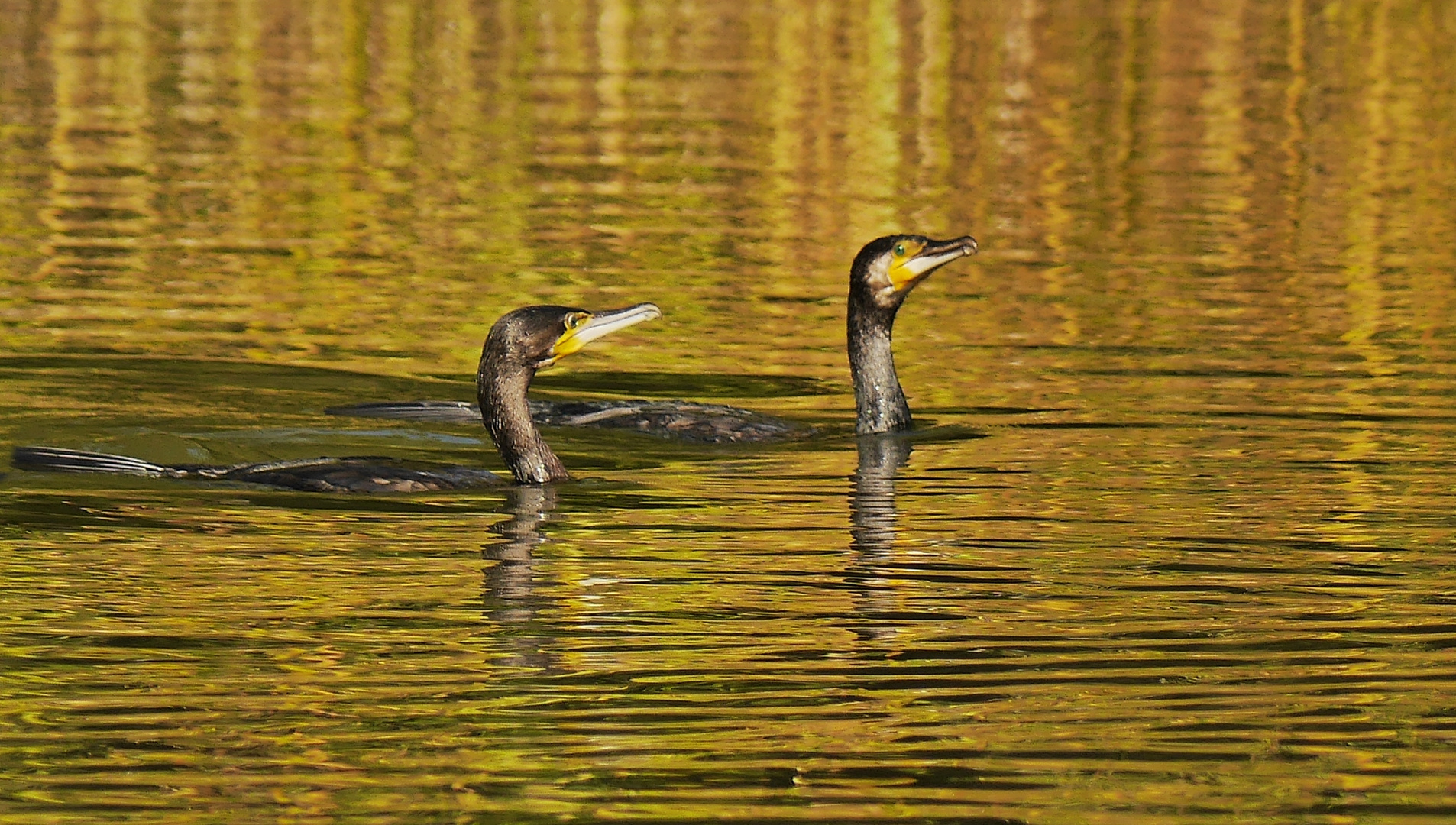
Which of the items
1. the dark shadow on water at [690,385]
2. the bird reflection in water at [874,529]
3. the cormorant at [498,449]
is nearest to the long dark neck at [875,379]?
the bird reflection in water at [874,529]

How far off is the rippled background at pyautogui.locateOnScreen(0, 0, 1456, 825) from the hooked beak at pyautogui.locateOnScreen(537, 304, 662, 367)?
2.02ft

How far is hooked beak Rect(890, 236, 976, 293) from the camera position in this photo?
12.5m

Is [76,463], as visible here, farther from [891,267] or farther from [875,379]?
[891,267]

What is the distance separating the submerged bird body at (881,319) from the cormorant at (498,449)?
2.22 meters

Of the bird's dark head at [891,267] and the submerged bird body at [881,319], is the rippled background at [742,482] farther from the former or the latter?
the bird's dark head at [891,267]

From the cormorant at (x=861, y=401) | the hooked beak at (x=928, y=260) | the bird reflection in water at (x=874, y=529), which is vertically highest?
the hooked beak at (x=928, y=260)

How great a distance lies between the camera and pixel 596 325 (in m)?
10.9

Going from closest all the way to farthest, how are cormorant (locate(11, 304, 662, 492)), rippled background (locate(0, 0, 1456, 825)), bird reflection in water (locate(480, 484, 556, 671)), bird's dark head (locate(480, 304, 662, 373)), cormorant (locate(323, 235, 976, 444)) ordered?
rippled background (locate(0, 0, 1456, 825)) < bird reflection in water (locate(480, 484, 556, 671)) < cormorant (locate(11, 304, 662, 492)) < bird's dark head (locate(480, 304, 662, 373)) < cormorant (locate(323, 235, 976, 444))

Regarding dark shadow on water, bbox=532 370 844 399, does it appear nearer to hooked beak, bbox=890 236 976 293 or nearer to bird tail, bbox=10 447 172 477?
hooked beak, bbox=890 236 976 293

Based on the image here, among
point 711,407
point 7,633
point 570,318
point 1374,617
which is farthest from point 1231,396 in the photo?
point 7,633

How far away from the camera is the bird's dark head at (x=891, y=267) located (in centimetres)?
1289

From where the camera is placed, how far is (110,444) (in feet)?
38.8

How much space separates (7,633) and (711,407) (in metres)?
5.52

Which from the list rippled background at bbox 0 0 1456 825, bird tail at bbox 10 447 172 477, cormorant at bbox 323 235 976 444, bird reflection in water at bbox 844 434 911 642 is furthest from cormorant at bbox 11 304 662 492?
cormorant at bbox 323 235 976 444
